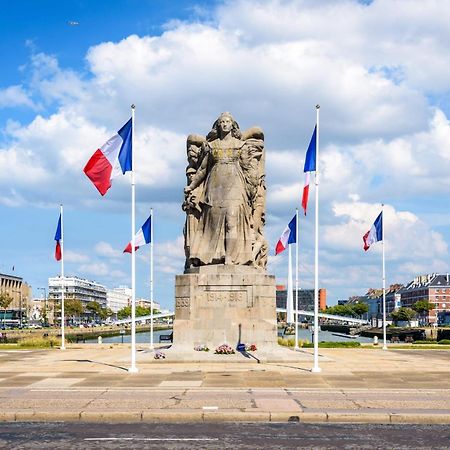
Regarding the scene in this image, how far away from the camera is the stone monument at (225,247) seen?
36.4m

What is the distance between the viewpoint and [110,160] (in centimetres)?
3058

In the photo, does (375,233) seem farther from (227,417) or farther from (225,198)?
(227,417)

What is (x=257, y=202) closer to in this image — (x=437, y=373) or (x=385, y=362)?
(x=385, y=362)

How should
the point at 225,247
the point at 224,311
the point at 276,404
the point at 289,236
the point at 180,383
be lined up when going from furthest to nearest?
the point at 289,236 < the point at 225,247 < the point at 224,311 < the point at 180,383 < the point at 276,404

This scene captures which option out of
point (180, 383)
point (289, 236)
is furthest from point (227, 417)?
point (289, 236)

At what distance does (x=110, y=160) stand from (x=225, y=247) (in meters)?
9.74

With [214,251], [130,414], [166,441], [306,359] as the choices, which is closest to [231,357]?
[306,359]

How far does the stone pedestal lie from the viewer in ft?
119

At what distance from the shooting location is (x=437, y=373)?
97.3 ft

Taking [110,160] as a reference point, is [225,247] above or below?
below

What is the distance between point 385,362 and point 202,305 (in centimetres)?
919

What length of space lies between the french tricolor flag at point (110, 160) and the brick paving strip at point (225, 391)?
771 centimetres

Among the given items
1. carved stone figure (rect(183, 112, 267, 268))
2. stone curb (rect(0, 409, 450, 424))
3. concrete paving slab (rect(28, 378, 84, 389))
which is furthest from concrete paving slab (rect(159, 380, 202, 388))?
carved stone figure (rect(183, 112, 267, 268))

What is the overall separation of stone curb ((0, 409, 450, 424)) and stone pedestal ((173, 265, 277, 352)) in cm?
1784
